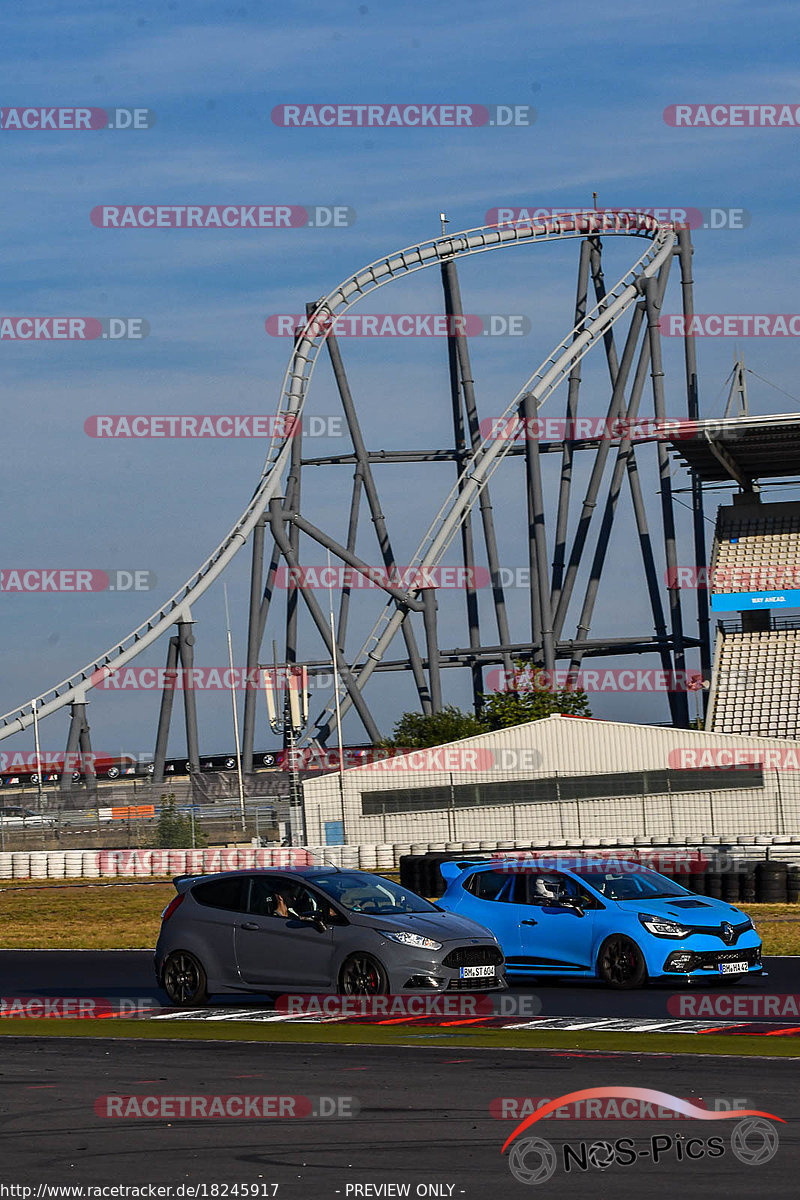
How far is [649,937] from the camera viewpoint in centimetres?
1683

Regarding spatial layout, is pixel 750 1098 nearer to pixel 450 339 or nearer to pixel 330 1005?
pixel 330 1005

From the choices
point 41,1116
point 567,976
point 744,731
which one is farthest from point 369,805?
point 41,1116

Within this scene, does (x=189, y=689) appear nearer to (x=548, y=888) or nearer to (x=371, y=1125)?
(x=548, y=888)

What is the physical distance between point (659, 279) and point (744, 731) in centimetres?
1755

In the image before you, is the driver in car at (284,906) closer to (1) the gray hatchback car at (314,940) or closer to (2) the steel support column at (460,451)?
(1) the gray hatchback car at (314,940)

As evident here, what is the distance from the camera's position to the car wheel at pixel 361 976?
1510cm

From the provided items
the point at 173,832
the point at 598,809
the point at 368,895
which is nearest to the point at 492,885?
the point at 368,895

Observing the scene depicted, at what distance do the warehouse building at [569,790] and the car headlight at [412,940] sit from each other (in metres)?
22.7

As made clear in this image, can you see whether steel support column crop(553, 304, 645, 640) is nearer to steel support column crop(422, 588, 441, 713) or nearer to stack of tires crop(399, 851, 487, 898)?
steel support column crop(422, 588, 441, 713)

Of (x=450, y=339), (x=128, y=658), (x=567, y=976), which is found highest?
(x=450, y=339)

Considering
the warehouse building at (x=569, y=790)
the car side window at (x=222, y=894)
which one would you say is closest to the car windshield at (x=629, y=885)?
the car side window at (x=222, y=894)

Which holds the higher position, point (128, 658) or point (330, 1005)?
point (128, 658)

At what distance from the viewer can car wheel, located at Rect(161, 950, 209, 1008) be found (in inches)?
635

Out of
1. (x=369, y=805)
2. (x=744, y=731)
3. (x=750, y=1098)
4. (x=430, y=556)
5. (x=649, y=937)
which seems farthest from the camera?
(x=430, y=556)
